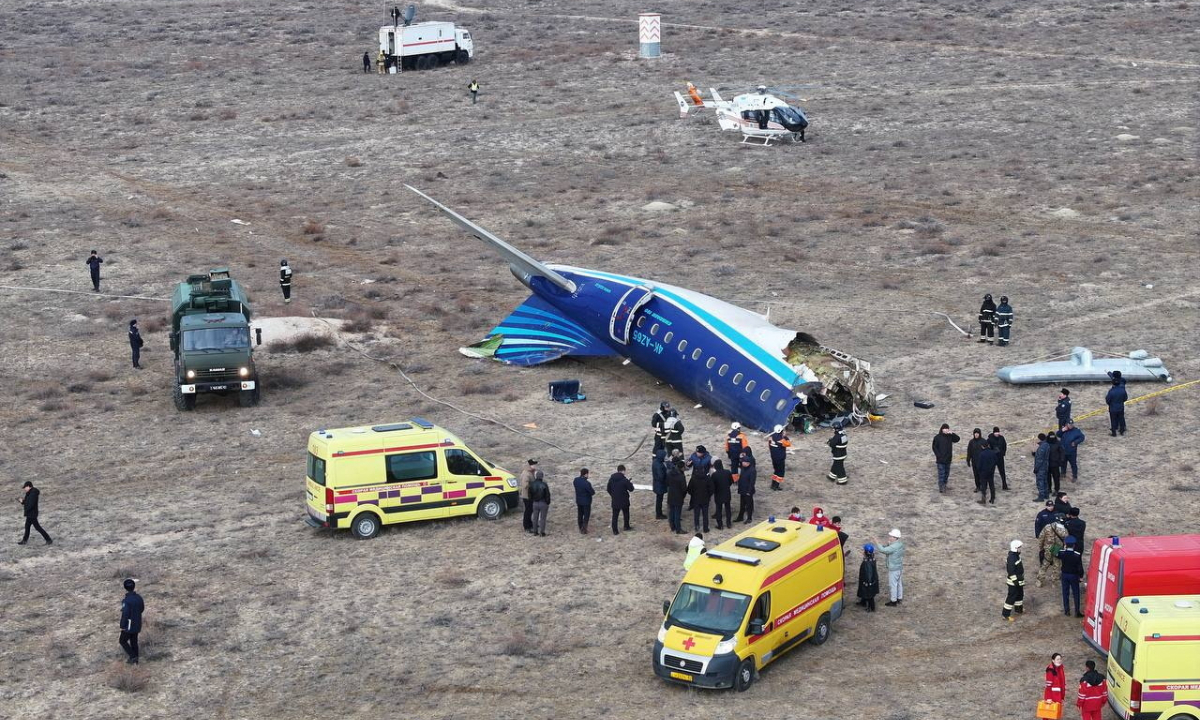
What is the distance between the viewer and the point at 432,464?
2873 centimetres

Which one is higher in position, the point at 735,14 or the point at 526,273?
the point at 735,14

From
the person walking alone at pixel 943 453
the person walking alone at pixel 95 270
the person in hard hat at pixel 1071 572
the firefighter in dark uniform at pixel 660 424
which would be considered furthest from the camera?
the person walking alone at pixel 95 270

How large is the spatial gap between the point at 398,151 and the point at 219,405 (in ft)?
100

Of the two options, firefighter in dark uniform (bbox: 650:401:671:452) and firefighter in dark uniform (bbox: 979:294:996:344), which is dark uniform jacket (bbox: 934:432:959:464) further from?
firefighter in dark uniform (bbox: 979:294:996:344)

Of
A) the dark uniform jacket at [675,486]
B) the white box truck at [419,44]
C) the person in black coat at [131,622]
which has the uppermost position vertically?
the white box truck at [419,44]

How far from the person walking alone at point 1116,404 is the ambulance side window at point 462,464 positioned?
540 inches

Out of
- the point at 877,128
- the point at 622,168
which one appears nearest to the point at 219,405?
the point at 622,168

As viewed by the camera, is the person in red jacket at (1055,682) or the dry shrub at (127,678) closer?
the person in red jacket at (1055,682)

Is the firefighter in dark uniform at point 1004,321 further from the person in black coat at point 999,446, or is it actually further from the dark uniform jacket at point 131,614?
the dark uniform jacket at point 131,614

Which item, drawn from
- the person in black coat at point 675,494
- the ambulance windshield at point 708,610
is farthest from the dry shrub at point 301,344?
the ambulance windshield at point 708,610

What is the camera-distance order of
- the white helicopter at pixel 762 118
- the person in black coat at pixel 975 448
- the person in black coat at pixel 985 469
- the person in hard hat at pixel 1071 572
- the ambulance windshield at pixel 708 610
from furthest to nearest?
1. the white helicopter at pixel 762 118
2. the person in black coat at pixel 975 448
3. the person in black coat at pixel 985 469
4. the person in hard hat at pixel 1071 572
5. the ambulance windshield at pixel 708 610

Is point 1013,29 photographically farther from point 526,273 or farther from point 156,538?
point 156,538

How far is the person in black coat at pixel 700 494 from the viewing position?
2828 cm

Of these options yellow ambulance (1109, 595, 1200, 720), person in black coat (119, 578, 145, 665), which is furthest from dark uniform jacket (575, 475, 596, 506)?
yellow ambulance (1109, 595, 1200, 720)
